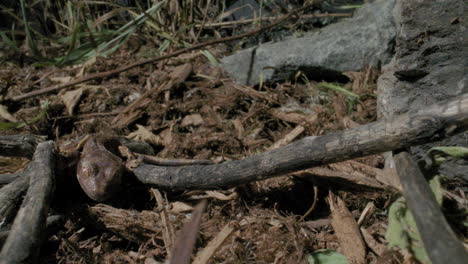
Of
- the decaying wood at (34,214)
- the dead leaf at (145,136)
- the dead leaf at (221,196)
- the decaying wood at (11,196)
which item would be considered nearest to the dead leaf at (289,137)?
the dead leaf at (221,196)

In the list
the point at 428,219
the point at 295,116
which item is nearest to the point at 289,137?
the point at 295,116

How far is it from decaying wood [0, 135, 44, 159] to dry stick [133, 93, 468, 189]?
0.58 metres

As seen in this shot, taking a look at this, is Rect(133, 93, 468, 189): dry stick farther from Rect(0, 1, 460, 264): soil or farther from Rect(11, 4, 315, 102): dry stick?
Rect(11, 4, 315, 102): dry stick

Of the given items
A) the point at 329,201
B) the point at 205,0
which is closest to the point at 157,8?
the point at 205,0

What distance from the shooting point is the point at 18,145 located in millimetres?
2162

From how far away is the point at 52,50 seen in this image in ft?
12.2

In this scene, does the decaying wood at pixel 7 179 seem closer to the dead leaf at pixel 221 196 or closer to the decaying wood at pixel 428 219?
the dead leaf at pixel 221 196

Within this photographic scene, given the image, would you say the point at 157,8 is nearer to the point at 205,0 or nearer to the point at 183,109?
the point at 205,0

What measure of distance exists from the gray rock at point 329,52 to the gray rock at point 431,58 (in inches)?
31.4

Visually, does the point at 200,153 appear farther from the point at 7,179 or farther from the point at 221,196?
the point at 7,179

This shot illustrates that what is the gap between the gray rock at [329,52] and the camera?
9.58 feet

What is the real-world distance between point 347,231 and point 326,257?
0.18 metres

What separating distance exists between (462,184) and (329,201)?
67cm

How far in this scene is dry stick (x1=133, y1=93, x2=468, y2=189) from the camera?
5.20 ft
